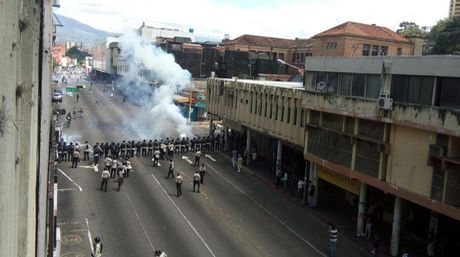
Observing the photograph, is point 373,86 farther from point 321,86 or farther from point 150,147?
point 150,147

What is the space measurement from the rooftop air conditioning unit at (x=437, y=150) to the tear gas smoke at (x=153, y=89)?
2855cm

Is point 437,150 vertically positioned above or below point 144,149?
above

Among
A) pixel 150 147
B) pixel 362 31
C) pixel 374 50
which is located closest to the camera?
pixel 150 147

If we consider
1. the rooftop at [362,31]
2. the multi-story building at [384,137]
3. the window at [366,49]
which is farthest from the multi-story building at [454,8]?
the multi-story building at [384,137]

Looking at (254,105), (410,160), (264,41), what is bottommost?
(410,160)

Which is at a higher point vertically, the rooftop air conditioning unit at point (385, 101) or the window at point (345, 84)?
the window at point (345, 84)

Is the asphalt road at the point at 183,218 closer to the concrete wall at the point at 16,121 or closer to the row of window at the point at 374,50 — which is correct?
the concrete wall at the point at 16,121

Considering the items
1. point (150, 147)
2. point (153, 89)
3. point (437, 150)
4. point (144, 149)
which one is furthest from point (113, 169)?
point (153, 89)

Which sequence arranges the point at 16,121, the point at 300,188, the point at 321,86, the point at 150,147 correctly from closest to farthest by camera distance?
the point at 16,121 → the point at 321,86 → the point at 300,188 → the point at 150,147

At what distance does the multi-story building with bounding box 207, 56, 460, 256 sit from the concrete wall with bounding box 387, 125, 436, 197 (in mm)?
34

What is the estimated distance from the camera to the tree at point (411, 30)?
82625mm

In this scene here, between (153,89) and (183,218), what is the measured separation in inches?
1680

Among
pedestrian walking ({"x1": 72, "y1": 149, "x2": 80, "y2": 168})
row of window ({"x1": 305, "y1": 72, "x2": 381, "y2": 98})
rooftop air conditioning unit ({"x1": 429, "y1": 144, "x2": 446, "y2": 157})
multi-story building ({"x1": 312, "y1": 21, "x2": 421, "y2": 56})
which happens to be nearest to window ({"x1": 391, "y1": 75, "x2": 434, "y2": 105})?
row of window ({"x1": 305, "y1": 72, "x2": 381, "y2": 98})

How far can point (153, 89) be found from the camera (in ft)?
206
